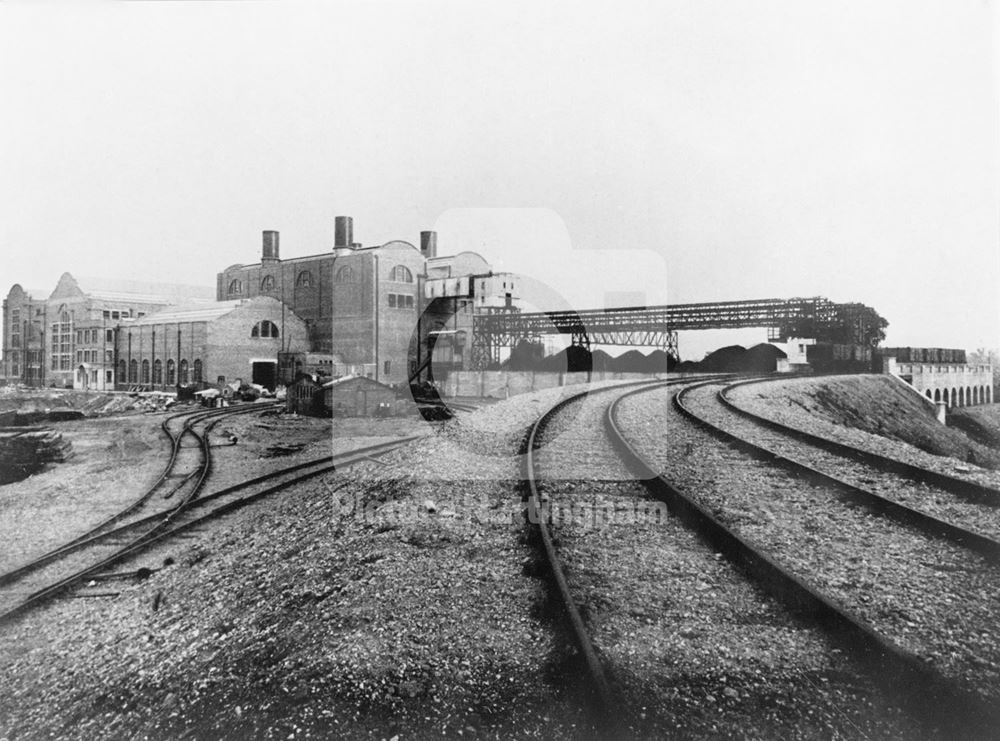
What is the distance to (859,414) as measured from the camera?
19766 mm

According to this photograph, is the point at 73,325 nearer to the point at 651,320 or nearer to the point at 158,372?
the point at 158,372

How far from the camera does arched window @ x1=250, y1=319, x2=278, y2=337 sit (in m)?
31.4

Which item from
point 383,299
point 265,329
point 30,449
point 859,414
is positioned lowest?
point 30,449

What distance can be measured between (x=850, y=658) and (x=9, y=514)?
1262 centimetres

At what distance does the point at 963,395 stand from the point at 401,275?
42.4m

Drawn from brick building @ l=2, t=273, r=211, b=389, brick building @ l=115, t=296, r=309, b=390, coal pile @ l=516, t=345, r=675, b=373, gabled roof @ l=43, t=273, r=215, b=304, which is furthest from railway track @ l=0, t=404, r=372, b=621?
gabled roof @ l=43, t=273, r=215, b=304

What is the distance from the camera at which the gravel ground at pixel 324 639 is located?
121 inches

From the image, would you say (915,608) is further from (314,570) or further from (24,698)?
(24,698)

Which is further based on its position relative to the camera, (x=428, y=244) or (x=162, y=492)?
(x=428, y=244)

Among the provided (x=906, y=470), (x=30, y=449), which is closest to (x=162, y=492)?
(x=30, y=449)

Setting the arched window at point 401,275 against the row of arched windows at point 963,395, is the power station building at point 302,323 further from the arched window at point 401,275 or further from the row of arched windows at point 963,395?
the row of arched windows at point 963,395

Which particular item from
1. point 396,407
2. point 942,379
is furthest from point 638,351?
point 396,407

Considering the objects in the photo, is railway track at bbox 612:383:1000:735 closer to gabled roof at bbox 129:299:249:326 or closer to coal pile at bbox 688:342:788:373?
coal pile at bbox 688:342:788:373

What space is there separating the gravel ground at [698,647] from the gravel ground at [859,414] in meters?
4.92
